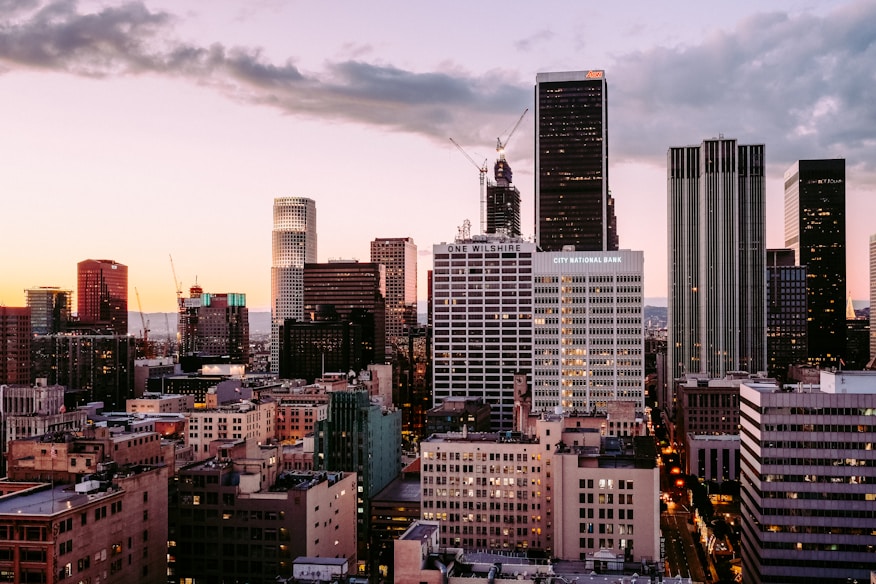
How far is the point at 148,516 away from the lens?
9650 centimetres

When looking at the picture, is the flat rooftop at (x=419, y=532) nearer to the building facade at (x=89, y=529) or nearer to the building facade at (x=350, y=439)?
the building facade at (x=89, y=529)

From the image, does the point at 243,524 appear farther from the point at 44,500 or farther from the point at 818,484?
the point at 818,484

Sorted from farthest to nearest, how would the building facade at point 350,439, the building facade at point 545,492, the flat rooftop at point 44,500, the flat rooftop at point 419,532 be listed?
the building facade at point 350,439 → the building facade at point 545,492 → the flat rooftop at point 44,500 → the flat rooftop at point 419,532

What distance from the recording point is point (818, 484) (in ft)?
400

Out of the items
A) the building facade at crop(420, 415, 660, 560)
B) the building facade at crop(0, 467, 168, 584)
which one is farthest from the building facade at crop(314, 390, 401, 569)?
the building facade at crop(0, 467, 168, 584)

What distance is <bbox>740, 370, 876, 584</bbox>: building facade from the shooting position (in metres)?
121

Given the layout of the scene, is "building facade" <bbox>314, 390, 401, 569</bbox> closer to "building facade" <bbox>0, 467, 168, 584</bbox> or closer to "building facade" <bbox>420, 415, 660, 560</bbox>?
"building facade" <bbox>420, 415, 660, 560</bbox>

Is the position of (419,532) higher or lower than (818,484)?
higher

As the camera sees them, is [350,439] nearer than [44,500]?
No

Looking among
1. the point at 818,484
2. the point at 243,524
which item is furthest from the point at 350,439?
the point at 818,484

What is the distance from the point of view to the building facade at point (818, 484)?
120938 mm

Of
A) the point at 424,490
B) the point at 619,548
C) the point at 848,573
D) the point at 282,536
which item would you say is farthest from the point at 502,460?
the point at 848,573

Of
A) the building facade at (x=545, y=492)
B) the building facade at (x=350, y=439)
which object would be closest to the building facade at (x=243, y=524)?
the building facade at (x=545, y=492)

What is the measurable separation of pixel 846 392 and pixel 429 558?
77988mm
